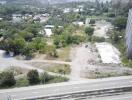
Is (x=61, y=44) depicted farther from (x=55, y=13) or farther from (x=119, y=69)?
(x=55, y=13)

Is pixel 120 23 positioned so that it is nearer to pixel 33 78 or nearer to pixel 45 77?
pixel 45 77

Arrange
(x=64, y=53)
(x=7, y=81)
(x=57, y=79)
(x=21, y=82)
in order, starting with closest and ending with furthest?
1. (x=7, y=81)
2. (x=21, y=82)
3. (x=57, y=79)
4. (x=64, y=53)

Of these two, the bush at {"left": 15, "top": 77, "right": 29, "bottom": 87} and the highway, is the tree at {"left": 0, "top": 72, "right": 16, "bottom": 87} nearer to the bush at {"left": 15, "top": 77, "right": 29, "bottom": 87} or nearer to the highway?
the bush at {"left": 15, "top": 77, "right": 29, "bottom": 87}

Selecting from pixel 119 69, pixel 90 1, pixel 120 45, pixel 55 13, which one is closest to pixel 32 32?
pixel 120 45

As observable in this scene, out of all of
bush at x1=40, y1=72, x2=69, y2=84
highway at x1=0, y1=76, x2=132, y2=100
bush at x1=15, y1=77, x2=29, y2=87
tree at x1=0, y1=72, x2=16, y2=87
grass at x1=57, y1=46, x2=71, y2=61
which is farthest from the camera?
grass at x1=57, y1=46, x2=71, y2=61

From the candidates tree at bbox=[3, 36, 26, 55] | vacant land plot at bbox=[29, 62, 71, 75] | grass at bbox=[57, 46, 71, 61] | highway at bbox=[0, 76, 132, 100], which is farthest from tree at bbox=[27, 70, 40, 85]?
tree at bbox=[3, 36, 26, 55]

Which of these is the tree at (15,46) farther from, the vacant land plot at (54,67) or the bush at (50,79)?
the bush at (50,79)

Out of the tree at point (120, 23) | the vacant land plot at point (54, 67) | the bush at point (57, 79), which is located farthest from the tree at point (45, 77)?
the tree at point (120, 23)

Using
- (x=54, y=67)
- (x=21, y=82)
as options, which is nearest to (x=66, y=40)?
(x=54, y=67)
